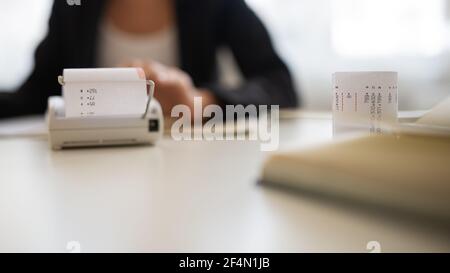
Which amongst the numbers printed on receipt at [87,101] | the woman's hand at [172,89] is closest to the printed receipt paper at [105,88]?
the numbers printed on receipt at [87,101]

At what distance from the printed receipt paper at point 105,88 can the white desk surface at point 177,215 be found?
49mm

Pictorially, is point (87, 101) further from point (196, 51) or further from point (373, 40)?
point (196, 51)

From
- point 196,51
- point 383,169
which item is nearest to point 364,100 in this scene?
point 383,169

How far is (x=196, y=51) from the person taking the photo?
1.93 ft

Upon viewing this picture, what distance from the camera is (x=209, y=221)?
0.21 metres

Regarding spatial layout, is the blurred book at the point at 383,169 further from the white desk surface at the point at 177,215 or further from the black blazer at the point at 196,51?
the black blazer at the point at 196,51

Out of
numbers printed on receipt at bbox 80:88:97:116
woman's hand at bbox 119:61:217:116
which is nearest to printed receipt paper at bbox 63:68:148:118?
numbers printed on receipt at bbox 80:88:97:116

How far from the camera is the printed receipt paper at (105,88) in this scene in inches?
10.6

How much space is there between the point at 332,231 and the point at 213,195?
0.08 metres

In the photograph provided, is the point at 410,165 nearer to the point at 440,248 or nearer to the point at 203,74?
the point at 440,248

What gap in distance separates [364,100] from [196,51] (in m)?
0.37

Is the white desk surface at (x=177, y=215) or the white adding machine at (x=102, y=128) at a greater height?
the white adding machine at (x=102, y=128)

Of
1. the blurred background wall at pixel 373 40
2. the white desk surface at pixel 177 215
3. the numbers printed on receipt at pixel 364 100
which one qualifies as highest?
the blurred background wall at pixel 373 40
